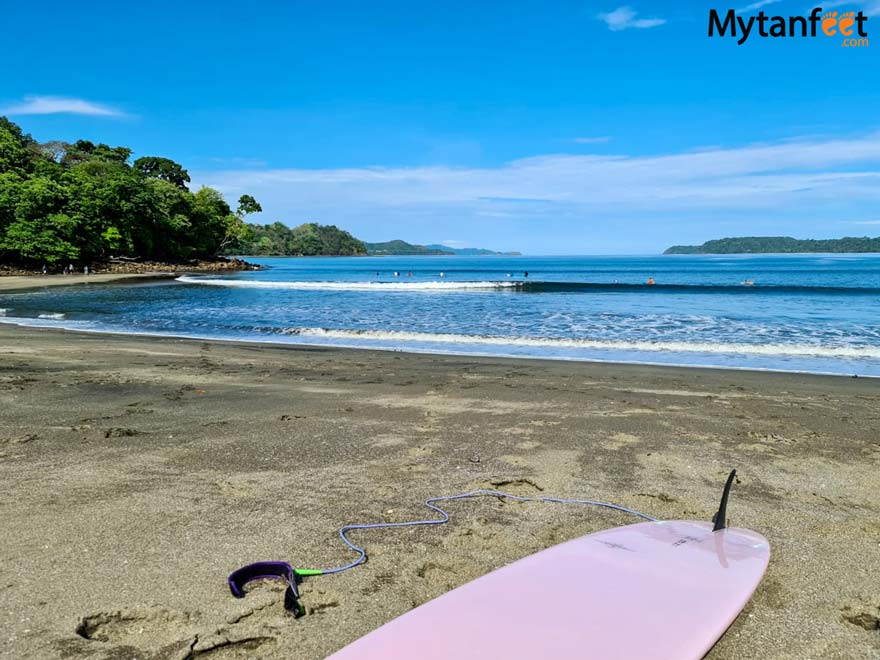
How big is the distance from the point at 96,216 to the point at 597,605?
Result: 55.5 m

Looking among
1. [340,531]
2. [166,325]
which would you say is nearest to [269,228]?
[166,325]

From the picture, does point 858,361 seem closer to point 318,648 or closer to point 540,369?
point 540,369

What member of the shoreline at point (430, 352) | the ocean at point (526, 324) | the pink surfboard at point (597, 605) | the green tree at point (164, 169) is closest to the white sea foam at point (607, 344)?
the ocean at point (526, 324)

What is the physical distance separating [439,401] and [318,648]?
459 cm

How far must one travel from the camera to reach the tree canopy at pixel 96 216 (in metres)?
42.0

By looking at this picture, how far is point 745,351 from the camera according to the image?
1162 cm

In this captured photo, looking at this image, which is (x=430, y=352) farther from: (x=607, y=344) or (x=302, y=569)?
(x=302, y=569)

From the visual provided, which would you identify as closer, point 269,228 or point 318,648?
point 318,648

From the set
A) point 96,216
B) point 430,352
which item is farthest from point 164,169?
point 430,352

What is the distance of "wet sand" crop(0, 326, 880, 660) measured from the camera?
243 centimetres

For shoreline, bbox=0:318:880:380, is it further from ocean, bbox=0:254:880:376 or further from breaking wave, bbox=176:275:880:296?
breaking wave, bbox=176:275:880:296

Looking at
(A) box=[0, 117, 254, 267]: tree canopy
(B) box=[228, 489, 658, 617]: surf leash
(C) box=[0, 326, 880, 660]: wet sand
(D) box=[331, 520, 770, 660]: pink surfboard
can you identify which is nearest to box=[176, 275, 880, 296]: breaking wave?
(A) box=[0, 117, 254, 267]: tree canopy

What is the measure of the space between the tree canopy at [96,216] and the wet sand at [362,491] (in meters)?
42.2

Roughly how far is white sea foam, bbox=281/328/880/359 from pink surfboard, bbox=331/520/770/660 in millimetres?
9344
